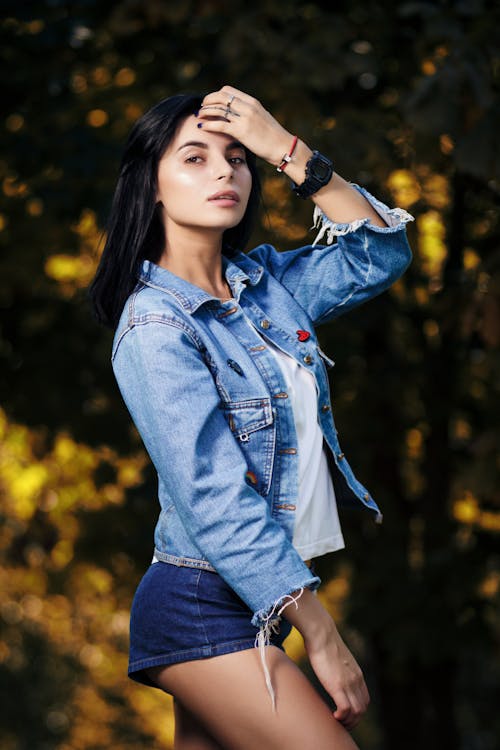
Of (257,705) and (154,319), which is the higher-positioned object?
(154,319)

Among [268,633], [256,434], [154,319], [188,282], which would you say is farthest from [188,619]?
[188,282]

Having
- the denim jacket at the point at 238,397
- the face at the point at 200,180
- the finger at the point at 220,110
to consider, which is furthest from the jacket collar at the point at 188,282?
the finger at the point at 220,110

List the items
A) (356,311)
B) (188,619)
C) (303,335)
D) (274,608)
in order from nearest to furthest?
1. (274,608)
2. (188,619)
3. (303,335)
4. (356,311)

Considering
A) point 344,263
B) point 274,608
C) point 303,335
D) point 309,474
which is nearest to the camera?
point 274,608

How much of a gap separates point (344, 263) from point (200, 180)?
417 millimetres

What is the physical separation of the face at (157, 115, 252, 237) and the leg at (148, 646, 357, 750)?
35.7 inches

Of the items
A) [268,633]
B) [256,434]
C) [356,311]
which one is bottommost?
[356,311]

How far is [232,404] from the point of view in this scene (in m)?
2.10

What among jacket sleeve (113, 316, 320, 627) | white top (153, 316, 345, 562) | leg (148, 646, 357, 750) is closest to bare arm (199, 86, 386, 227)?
white top (153, 316, 345, 562)

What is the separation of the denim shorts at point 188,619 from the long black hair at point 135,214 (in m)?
0.60

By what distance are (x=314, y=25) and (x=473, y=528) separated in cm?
308

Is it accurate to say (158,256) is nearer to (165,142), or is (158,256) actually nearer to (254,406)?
(165,142)

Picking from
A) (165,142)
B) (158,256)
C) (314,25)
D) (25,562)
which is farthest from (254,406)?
(25,562)

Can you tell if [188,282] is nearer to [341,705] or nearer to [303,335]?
→ [303,335]
